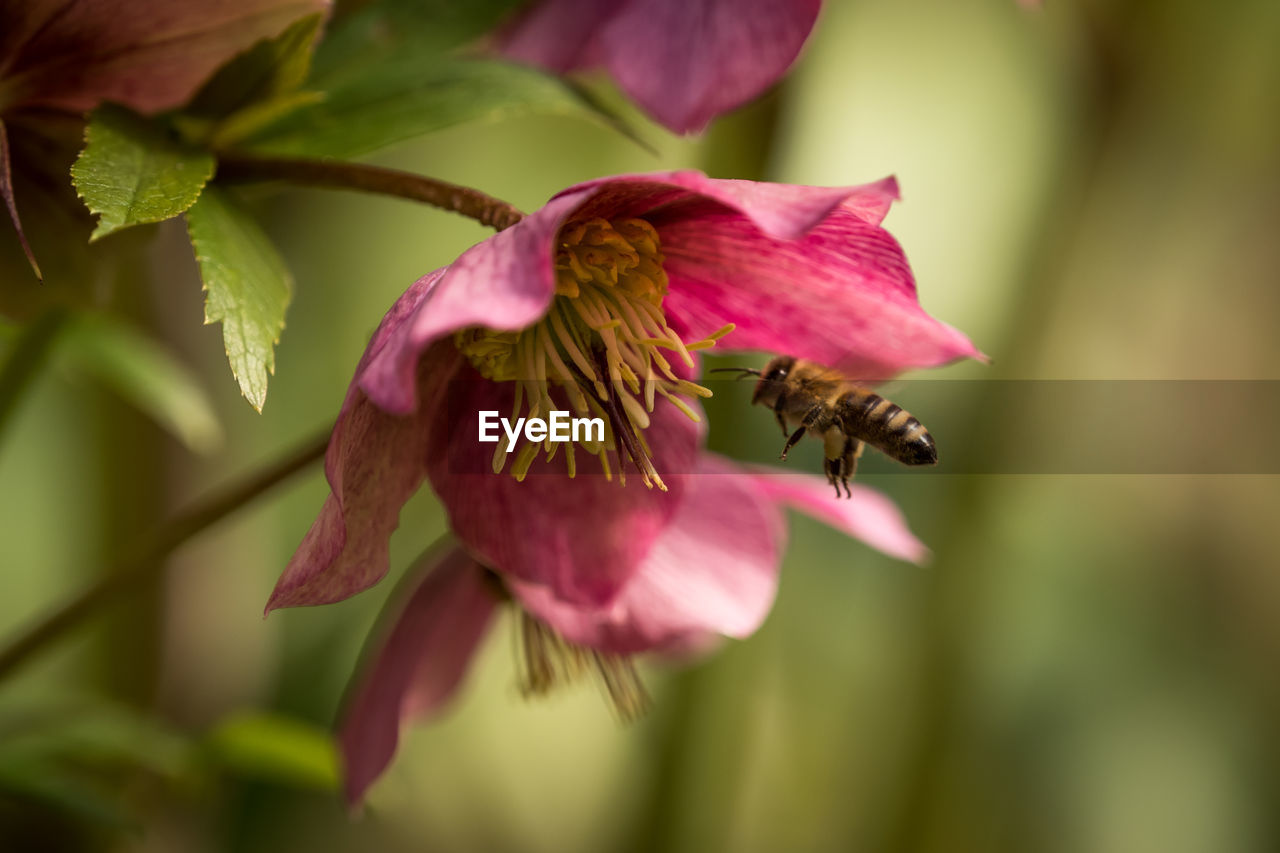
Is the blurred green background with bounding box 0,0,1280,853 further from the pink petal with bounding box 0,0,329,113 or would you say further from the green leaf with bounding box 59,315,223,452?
the pink petal with bounding box 0,0,329,113

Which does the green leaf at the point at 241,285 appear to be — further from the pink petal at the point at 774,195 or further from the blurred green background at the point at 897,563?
the blurred green background at the point at 897,563

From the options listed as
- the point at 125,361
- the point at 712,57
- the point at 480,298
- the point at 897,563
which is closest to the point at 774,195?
the point at 480,298

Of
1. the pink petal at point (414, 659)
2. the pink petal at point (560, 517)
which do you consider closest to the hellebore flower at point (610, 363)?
the pink petal at point (560, 517)

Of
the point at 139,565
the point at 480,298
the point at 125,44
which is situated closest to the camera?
the point at 480,298

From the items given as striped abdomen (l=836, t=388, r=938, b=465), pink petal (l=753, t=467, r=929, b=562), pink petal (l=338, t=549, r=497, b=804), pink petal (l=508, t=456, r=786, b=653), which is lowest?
pink petal (l=338, t=549, r=497, b=804)

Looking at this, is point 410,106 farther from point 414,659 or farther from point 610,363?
point 414,659

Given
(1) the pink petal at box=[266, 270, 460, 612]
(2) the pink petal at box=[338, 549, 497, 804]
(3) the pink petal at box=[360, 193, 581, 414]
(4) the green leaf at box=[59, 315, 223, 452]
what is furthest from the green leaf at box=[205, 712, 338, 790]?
(3) the pink petal at box=[360, 193, 581, 414]
